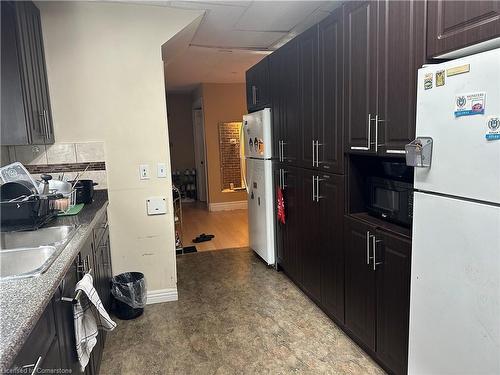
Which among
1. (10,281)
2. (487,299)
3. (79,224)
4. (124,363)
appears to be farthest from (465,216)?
(124,363)

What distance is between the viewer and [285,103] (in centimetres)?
314

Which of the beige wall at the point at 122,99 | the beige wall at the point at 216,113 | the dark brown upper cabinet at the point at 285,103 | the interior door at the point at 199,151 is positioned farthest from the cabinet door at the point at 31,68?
the interior door at the point at 199,151

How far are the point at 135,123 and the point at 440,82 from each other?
2.26 metres

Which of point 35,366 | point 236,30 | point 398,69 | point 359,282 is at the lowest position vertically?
point 359,282

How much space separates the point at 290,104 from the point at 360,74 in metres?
1.04

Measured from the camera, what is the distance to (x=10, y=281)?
122cm

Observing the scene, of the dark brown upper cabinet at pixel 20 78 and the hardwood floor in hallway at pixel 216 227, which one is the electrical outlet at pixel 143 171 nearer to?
the dark brown upper cabinet at pixel 20 78

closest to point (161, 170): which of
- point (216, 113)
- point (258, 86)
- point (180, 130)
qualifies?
point (258, 86)

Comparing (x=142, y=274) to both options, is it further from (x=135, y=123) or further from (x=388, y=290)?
(x=388, y=290)

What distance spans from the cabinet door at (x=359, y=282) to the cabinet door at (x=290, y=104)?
1.00m

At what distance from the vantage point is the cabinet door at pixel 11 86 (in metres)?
2.10

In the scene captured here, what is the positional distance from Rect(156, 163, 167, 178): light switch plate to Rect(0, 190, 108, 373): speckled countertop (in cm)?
135

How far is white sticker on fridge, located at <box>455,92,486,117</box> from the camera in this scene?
1242 mm

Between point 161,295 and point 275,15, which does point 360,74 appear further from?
point 161,295
